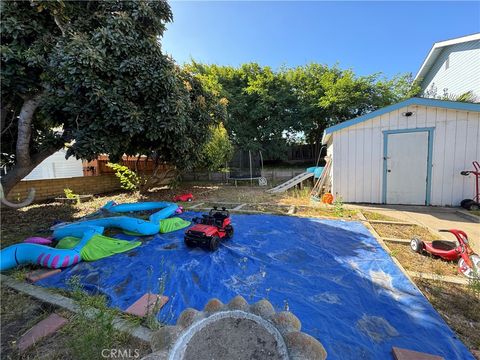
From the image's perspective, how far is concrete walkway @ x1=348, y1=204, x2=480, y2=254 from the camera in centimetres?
364

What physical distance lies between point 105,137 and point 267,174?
875 centimetres

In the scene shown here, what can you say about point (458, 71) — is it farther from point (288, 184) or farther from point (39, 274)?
point (39, 274)

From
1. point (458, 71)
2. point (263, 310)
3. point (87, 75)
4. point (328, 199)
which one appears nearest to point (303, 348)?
point (263, 310)

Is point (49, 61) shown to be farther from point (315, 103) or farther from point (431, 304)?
point (315, 103)

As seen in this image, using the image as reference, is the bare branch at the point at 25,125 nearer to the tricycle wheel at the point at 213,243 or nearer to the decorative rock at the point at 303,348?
the tricycle wheel at the point at 213,243

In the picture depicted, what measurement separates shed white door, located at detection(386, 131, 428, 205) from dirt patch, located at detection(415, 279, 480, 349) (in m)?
4.15

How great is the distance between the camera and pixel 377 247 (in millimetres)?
3141

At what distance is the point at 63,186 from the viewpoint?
7.29 metres

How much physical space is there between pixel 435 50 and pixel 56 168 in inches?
758

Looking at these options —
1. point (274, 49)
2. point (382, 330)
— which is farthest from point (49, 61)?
point (274, 49)

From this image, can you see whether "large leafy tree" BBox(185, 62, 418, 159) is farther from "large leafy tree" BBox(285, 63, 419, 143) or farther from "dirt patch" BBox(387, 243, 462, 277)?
"dirt patch" BBox(387, 243, 462, 277)

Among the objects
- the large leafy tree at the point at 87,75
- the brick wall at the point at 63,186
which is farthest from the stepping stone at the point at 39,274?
the brick wall at the point at 63,186

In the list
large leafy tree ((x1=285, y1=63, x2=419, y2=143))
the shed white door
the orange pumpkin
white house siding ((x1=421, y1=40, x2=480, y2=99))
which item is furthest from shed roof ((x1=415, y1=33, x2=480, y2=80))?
the orange pumpkin

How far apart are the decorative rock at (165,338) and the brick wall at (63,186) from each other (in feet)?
25.7
